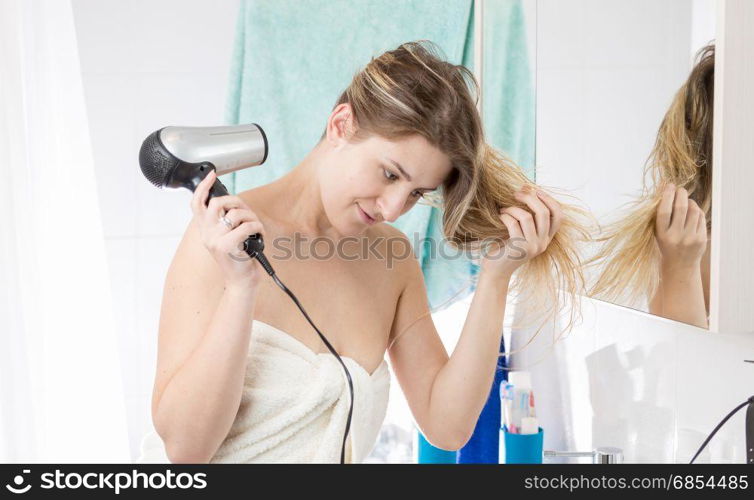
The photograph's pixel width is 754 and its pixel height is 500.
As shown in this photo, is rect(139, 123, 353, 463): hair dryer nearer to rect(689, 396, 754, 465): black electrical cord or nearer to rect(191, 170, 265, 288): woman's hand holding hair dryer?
rect(191, 170, 265, 288): woman's hand holding hair dryer

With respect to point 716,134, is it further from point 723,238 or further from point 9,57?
point 9,57

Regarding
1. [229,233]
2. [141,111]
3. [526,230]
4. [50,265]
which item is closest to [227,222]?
[229,233]

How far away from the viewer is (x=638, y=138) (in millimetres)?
976

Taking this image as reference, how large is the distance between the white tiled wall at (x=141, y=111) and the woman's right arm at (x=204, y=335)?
2.94ft

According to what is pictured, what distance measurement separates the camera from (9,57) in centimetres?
120

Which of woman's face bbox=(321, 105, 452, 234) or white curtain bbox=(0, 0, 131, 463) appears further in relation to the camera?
white curtain bbox=(0, 0, 131, 463)

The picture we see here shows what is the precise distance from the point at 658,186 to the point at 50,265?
3.44 feet

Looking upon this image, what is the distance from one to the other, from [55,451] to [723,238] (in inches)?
44.4

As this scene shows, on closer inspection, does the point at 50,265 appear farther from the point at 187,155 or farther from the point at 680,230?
the point at 680,230

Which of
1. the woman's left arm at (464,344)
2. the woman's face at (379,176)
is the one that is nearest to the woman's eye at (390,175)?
the woman's face at (379,176)

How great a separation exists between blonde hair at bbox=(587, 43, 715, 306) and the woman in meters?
0.07

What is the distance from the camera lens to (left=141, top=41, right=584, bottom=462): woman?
874 mm

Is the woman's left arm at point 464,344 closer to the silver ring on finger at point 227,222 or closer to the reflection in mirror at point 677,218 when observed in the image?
the reflection in mirror at point 677,218
